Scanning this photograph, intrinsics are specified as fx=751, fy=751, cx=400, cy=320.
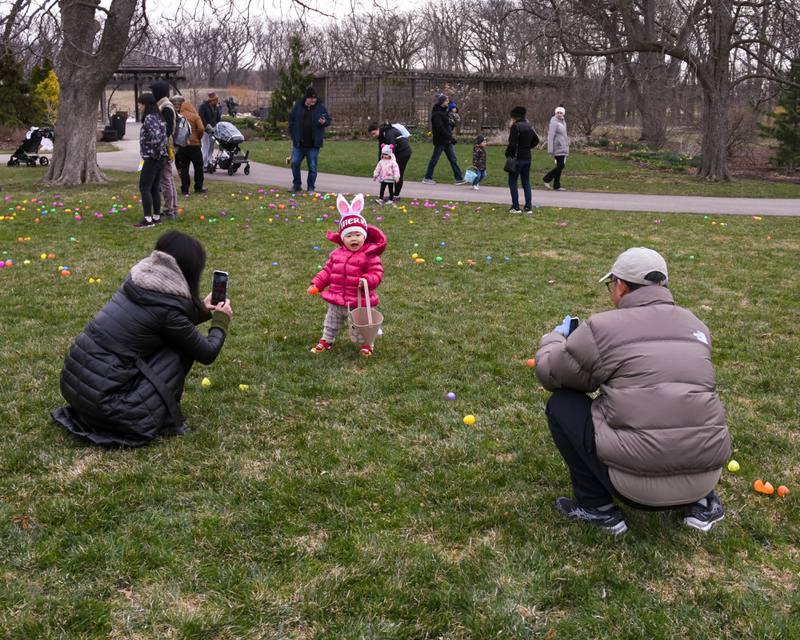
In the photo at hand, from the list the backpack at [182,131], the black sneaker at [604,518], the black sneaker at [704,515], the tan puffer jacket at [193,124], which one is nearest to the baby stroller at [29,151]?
the tan puffer jacket at [193,124]

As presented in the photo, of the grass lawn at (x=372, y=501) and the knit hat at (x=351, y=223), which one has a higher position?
the knit hat at (x=351, y=223)

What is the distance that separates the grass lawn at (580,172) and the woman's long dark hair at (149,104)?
25.5 ft

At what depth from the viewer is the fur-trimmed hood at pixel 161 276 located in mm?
3838

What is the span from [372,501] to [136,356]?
1427 millimetres

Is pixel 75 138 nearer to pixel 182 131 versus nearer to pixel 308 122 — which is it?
pixel 182 131

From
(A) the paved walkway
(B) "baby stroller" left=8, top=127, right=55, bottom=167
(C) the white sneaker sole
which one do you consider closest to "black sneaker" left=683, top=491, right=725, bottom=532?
(C) the white sneaker sole

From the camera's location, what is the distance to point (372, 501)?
3588 millimetres

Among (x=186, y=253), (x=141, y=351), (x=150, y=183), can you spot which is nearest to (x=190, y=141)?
(x=150, y=183)

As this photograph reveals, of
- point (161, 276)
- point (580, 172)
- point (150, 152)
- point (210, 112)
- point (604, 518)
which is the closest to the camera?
point (604, 518)

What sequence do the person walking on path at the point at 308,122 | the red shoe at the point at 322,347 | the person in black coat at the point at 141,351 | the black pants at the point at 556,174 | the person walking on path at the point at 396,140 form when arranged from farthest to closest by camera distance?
the black pants at the point at 556,174, the person walking on path at the point at 308,122, the person walking on path at the point at 396,140, the red shoe at the point at 322,347, the person in black coat at the point at 141,351

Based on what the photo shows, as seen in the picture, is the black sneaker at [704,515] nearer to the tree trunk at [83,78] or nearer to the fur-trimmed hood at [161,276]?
the fur-trimmed hood at [161,276]

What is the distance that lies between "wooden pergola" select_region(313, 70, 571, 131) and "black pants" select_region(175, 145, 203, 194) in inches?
746

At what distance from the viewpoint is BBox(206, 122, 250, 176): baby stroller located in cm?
1627

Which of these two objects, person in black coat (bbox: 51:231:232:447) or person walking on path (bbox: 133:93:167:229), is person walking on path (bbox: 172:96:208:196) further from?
person in black coat (bbox: 51:231:232:447)
